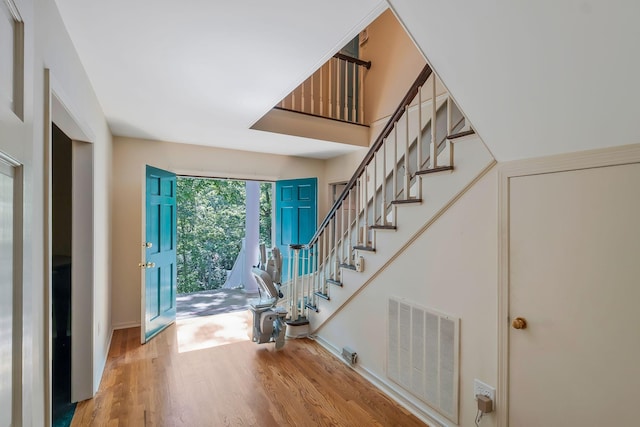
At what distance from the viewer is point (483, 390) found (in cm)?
176

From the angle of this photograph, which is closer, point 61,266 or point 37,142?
point 37,142

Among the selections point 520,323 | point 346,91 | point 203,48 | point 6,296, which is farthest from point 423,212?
point 346,91

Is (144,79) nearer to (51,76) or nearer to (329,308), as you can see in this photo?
(51,76)

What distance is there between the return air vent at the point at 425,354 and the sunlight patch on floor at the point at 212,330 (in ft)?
6.15

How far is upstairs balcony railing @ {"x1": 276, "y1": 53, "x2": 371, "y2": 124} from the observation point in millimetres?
3758

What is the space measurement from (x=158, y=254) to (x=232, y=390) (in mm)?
1831

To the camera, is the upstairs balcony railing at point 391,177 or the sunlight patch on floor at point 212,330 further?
the sunlight patch on floor at point 212,330

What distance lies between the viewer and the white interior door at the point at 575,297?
4.05 feet

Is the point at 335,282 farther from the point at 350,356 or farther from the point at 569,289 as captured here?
the point at 569,289

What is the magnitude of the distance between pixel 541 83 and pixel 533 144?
0.34 meters

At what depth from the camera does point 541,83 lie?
1207mm

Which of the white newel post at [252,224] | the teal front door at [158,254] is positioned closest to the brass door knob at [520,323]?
the teal front door at [158,254]

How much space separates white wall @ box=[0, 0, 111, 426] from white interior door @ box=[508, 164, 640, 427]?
190 centimetres

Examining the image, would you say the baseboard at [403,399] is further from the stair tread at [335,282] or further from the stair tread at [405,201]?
the stair tread at [405,201]
